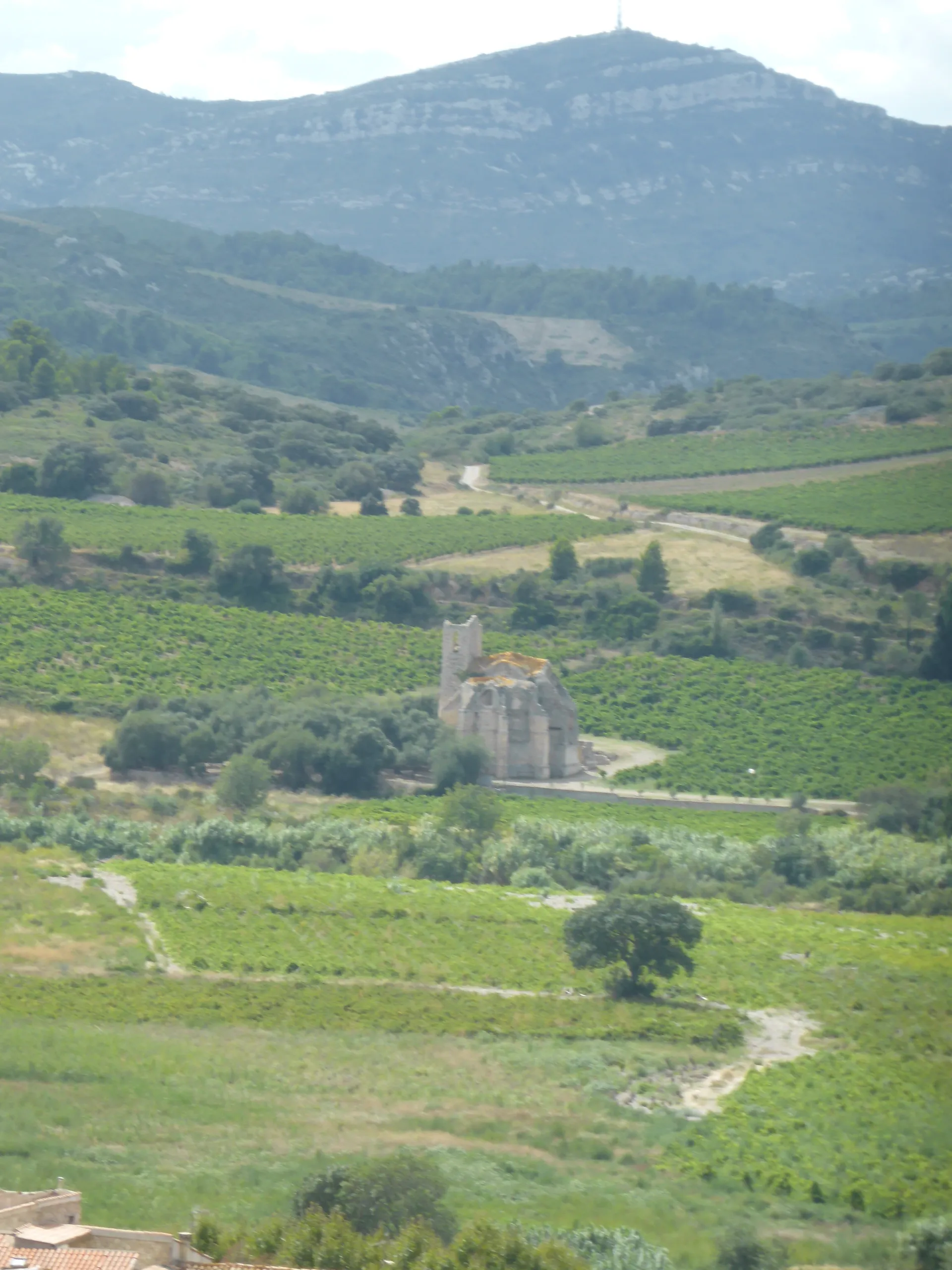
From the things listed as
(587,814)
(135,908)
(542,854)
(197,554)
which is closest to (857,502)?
(197,554)

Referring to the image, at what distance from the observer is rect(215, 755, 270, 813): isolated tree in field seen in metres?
55.0

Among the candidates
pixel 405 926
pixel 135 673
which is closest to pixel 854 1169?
pixel 405 926

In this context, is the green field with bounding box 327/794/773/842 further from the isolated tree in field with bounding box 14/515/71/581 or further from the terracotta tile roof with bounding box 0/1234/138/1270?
the terracotta tile roof with bounding box 0/1234/138/1270

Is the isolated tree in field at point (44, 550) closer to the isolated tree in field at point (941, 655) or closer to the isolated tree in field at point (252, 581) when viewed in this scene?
the isolated tree in field at point (252, 581)

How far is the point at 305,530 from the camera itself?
295 ft

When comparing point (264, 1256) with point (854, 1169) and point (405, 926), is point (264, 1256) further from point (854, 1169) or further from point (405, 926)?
point (405, 926)

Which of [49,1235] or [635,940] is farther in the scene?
[635,940]

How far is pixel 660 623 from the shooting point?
81125mm

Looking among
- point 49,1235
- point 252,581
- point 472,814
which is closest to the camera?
point 49,1235

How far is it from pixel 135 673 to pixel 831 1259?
45.9m

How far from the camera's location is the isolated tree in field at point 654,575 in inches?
3314

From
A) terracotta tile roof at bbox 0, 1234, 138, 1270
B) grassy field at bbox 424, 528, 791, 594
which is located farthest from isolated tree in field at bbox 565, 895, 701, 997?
grassy field at bbox 424, 528, 791, 594

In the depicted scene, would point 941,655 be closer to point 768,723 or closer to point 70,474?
point 768,723

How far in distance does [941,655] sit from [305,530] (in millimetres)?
28819
